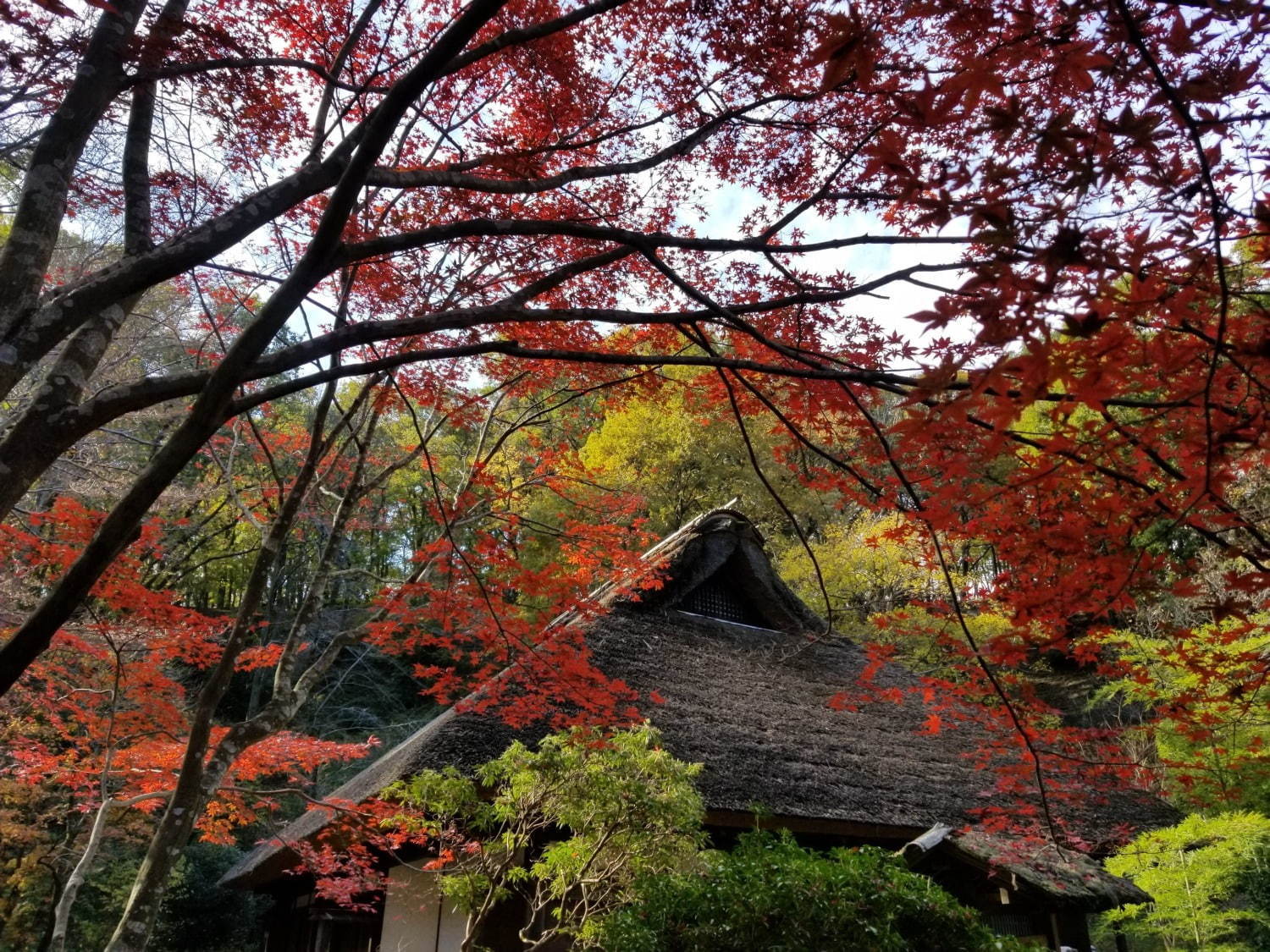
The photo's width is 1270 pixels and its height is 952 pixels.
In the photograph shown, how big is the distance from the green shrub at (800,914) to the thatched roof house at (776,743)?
130cm

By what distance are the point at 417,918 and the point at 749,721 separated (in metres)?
3.19

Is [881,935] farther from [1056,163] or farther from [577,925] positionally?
[1056,163]

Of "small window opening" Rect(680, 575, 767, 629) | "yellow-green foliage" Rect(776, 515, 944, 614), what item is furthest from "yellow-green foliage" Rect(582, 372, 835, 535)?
"small window opening" Rect(680, 575, 767, 629)

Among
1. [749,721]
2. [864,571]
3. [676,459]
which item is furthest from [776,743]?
[676,459]

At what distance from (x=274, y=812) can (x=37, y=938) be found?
4.30 m

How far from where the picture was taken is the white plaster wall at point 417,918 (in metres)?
6.01

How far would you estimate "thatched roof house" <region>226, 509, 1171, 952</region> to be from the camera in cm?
600

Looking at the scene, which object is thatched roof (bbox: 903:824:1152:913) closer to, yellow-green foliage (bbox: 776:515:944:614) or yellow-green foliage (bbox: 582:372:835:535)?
yellow-green foliage (bbox: 776:515:944:614)

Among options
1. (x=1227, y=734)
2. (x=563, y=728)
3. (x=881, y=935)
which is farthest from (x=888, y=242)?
(x=1227, y=734)

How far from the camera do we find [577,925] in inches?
189

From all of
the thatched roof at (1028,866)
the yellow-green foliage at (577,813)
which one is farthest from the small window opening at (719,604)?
the yellow-green foliage at (577,813)

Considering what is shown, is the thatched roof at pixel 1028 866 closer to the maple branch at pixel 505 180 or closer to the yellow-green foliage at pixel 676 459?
the maple branch at pixel 505 180

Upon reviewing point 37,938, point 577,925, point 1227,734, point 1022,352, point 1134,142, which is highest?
point 1134,142

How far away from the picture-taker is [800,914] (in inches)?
141
